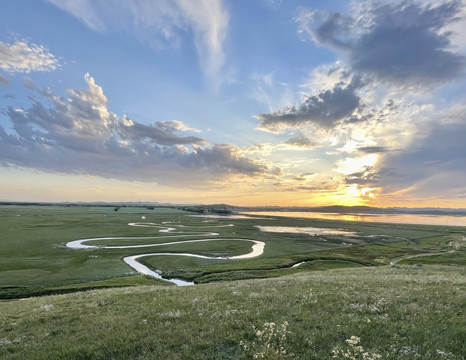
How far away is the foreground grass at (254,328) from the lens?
849 cm

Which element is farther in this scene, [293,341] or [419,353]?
[293,341]

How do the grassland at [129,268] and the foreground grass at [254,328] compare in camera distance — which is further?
the grassland at [129,268]

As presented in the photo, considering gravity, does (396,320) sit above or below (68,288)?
above

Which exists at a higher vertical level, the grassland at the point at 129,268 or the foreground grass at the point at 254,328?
the foreground grass at the point at 254,328

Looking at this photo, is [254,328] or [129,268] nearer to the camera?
[254,328]

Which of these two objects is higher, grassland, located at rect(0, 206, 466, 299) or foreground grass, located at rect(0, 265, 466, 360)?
foreground grass, located at rect(0, 265, 466, 360)

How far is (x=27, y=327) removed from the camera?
13180 mm

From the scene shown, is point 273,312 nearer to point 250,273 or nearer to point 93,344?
point 93,344

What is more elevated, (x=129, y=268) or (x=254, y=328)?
(x=254, y=328)

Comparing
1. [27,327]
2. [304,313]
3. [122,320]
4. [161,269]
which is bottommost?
[161,269]

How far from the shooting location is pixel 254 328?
10.1 meters

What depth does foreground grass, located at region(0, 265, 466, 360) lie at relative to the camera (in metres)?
8.49

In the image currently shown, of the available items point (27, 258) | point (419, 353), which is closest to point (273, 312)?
point (419, 353)

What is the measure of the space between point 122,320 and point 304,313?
350 inches
